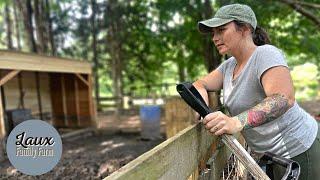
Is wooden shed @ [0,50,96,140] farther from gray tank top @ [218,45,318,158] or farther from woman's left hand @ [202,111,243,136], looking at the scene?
woman's left hand @ [202,111,243,136]

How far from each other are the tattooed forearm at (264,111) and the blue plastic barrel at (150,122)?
9460 millimetres

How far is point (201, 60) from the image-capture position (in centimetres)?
1750

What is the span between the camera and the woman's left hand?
5.28 ft

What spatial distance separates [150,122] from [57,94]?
15.9 ft

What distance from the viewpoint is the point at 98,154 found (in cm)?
904

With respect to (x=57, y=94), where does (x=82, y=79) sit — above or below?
above

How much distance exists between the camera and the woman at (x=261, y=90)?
1724 millimetres

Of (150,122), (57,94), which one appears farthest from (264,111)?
(57,94)

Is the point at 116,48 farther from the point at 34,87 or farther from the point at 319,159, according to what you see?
the point at 319,159

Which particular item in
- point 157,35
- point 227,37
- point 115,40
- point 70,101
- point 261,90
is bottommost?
point 70,101

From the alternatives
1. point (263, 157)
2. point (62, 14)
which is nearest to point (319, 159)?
point (263, 157)

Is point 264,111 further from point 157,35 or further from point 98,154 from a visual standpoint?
point 157,35

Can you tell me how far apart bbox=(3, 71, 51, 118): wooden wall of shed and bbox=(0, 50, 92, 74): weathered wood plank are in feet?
5.79

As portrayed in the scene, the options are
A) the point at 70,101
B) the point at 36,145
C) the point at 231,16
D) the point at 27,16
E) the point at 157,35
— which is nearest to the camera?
the point at 231,16
